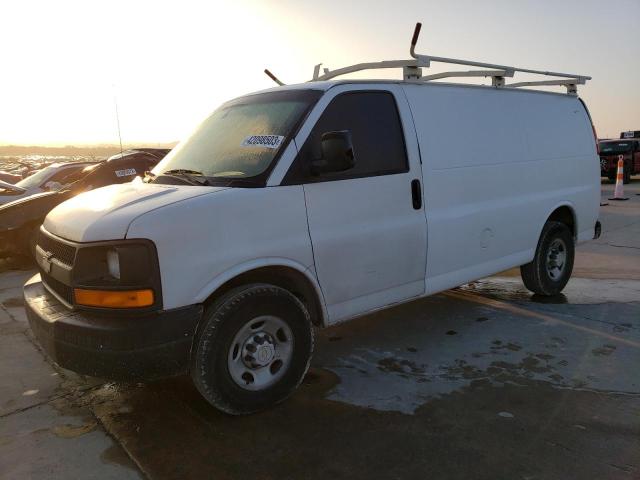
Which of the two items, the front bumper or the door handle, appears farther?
the door handle

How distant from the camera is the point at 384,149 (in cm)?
381

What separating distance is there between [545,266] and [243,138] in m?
3.50

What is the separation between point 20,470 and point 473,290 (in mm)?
4672

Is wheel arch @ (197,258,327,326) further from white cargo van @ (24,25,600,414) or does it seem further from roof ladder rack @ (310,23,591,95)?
roof ladder rack @ (310,23,591,95)

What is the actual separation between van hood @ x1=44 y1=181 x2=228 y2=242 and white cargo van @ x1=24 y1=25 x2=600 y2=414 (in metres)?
0.02

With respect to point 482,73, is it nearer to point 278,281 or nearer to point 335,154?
point 335,154

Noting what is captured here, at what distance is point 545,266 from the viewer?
5.44 metres

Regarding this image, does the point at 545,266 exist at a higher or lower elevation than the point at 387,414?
higher

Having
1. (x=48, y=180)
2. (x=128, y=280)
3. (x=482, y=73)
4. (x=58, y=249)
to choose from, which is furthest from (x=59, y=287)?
(x=48, y=180)

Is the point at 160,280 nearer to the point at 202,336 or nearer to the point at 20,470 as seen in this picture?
the point at 202,336

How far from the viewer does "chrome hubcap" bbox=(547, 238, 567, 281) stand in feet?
18.2

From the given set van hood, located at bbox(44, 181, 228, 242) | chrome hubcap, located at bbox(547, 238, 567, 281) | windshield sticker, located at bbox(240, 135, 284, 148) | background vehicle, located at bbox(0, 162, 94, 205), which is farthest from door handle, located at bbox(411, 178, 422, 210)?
background vehicle, located at bbox(0, 162, 94, 205)

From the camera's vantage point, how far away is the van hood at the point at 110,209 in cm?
285

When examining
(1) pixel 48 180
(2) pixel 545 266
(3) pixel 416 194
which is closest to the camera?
(3) pixel 416 194
